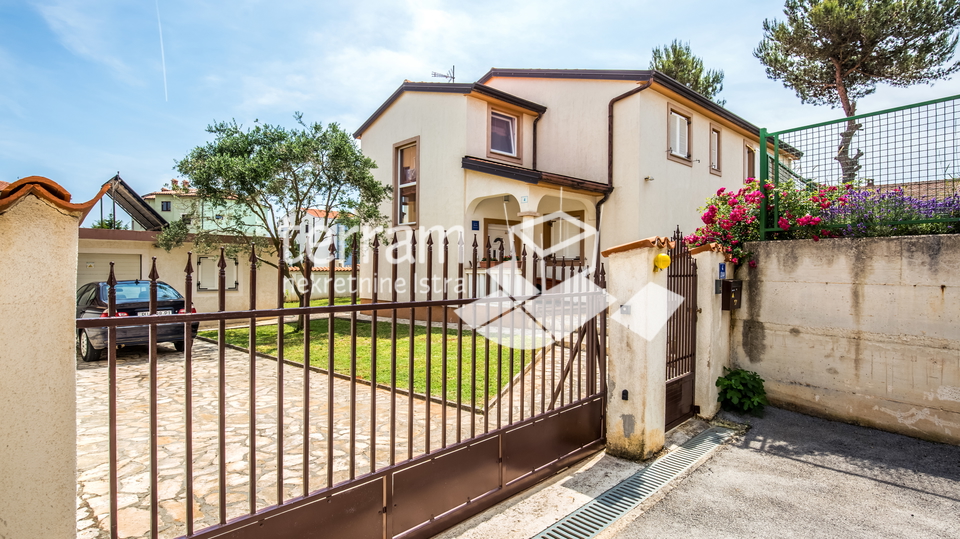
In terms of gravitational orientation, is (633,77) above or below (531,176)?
above

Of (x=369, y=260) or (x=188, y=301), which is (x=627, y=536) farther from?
(x=369, y=260)

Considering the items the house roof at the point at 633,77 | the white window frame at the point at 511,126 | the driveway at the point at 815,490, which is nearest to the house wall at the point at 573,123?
the house roof at the point at 633,77

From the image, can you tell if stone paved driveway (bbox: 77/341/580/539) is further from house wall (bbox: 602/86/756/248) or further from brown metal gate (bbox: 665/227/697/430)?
house wall (bbox: 602/86/756/248)

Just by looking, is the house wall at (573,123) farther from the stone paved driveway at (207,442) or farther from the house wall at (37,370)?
the house wall at (37,370)

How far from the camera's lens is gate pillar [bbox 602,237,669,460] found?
4.36 meters

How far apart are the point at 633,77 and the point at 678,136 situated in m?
A: 2.43

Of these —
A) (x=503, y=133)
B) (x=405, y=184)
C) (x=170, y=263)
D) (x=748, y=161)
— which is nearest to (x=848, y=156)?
(x=503, y=133)

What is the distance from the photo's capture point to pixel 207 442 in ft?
15.4

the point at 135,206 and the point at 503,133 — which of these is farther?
the point at 135,206

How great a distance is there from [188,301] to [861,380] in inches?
267

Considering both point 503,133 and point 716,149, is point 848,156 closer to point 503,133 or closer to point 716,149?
point 503,133

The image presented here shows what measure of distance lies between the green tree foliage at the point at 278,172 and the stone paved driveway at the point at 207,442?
4.92m

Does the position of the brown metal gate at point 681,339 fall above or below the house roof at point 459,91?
below

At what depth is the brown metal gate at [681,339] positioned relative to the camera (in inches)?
204
